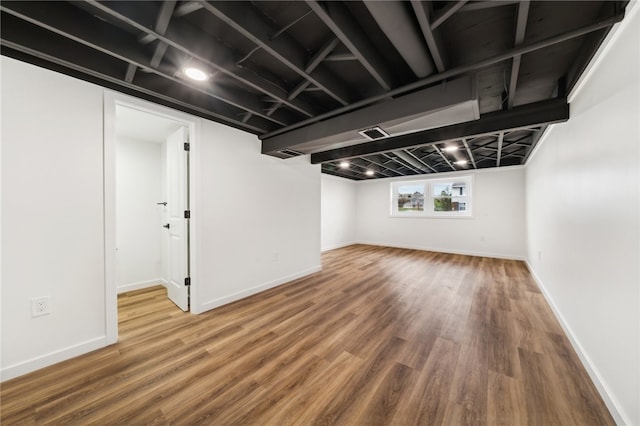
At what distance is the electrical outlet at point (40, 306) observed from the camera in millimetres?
1652

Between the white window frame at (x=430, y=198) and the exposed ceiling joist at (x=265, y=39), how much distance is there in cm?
552

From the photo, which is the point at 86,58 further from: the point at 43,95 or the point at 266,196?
the point at 266,196

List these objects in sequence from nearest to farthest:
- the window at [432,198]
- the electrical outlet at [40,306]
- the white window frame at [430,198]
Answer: the electrical outlet at [40,306] < the white window frame at [430,198] < the window at [432,198]

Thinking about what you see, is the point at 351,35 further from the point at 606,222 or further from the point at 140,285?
the point at 140,285

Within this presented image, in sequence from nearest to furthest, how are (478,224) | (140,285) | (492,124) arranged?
1. (492,124)
2. (140,285)
3. (478,224)

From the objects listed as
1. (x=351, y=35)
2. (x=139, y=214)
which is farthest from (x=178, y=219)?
(x=351, y=35)

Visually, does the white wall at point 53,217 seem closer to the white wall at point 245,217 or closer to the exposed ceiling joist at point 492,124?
the white wall at point 245,217

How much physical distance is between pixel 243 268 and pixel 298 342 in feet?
4.52

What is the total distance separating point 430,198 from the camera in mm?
6570

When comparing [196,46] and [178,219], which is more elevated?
[196,46]

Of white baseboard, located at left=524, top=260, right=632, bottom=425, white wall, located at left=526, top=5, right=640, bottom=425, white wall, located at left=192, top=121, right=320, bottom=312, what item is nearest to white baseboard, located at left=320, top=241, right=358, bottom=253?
white wall, located at left=192, top=121, right=320, bottom=312

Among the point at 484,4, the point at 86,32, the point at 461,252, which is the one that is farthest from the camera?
the point at 461,252

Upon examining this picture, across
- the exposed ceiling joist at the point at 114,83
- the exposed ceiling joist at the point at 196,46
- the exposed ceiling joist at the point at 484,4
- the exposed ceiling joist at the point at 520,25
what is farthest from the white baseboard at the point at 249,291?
the exposed ceiling joist at the point at 520,25

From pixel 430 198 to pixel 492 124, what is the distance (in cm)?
437
